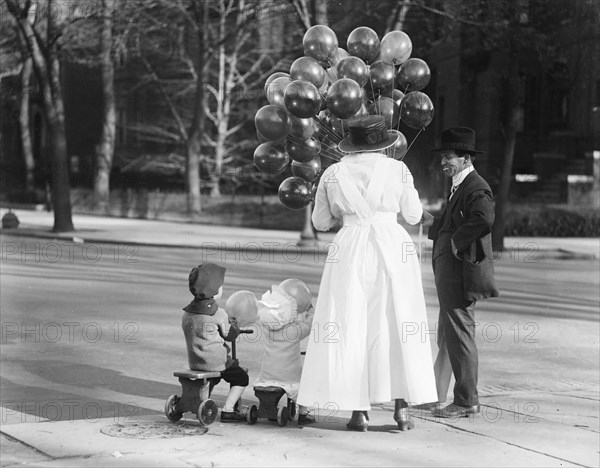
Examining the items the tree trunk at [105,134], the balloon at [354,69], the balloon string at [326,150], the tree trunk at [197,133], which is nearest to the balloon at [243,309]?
the balloon string at [326,150]

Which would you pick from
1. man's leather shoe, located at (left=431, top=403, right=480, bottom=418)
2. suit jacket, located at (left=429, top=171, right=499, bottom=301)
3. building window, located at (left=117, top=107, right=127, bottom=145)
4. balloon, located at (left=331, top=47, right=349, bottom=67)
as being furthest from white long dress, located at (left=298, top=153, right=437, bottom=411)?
building window, located at (left=117, top=107, right=127, bottom=145)

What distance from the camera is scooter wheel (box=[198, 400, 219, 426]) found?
610cm

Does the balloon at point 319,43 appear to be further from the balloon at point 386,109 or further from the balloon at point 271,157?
the balloon at point 271,157

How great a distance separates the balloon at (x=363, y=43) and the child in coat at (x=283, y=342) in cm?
252

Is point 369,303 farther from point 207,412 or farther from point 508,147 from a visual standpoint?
point 508,147

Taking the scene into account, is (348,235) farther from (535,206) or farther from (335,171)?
(535,206)

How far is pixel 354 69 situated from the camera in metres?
7.44

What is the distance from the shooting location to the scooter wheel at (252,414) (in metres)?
6.29

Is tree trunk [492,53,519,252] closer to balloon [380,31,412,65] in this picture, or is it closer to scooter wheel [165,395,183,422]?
balloon [380,31,412,65]

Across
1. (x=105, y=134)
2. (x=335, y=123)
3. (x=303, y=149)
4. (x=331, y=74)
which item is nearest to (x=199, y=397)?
(x=303, y=149)

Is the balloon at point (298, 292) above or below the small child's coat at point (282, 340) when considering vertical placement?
above

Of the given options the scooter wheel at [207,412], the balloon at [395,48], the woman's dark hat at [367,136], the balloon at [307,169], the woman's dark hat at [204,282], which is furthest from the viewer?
the balloon at [395,48]

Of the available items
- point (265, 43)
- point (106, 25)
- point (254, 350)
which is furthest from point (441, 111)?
point (254, 350)

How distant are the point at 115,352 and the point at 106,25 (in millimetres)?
24171
